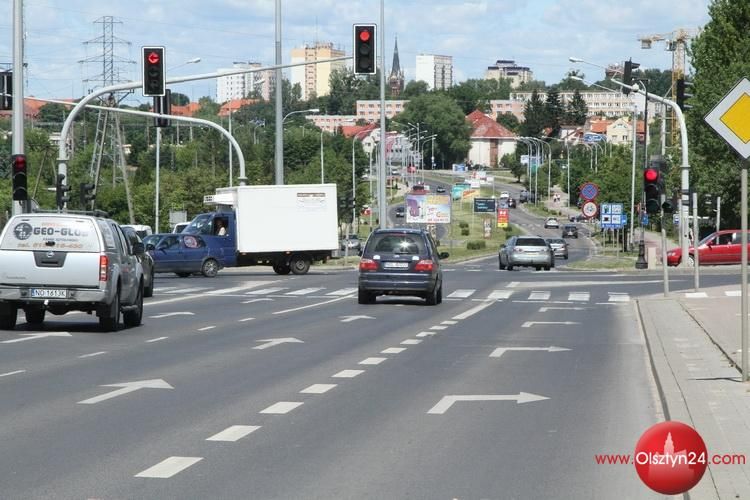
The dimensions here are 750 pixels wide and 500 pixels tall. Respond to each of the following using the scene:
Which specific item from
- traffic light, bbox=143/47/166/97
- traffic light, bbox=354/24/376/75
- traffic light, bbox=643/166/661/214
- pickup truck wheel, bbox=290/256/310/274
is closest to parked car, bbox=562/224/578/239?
pickup truck wheel, bbox=290/256/310/274

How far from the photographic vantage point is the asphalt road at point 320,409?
9.26 m

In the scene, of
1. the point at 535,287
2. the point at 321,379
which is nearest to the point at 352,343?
the point at 321,379

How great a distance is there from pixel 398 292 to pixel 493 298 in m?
5.71

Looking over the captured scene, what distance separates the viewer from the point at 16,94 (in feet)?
118

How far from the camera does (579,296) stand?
131ft

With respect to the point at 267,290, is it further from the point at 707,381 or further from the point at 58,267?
the point at 707,381

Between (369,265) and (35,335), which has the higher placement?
(369,265)

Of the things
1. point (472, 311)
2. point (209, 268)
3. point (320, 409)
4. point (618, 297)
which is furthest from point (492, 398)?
point (209, 268)

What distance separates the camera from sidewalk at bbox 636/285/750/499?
29.2 feet

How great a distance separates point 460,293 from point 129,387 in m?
26.9

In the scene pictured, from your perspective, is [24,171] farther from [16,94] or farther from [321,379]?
[321,379]

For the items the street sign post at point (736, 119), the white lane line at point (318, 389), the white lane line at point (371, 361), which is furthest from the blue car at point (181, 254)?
the street sign post at point (736, 119)

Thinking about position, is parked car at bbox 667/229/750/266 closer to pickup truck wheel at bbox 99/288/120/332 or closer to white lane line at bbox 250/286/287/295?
white lane line at bbox 250/286/287/295

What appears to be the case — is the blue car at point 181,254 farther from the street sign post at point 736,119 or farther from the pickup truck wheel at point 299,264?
the street sign post at point 736,119
